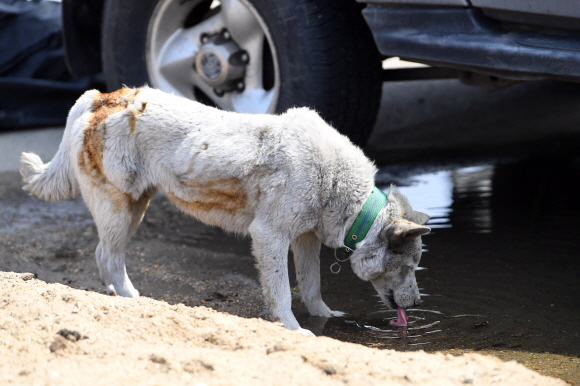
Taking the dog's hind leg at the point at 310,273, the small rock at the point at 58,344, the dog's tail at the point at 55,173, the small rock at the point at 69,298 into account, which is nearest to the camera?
A: the small rock at the point at 58,344

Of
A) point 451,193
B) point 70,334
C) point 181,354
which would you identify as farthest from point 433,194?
point 70,334

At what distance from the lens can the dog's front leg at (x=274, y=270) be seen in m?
3.28

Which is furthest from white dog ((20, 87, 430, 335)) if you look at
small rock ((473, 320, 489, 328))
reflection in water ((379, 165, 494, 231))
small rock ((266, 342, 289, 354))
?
reflection in water ((379, 165, 494, 231))

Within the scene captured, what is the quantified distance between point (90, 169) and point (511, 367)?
2465 millimetres

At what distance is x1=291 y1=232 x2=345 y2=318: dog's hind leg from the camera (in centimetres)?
358

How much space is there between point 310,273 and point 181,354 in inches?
57.0

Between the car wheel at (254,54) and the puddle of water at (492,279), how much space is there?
44.1 inches

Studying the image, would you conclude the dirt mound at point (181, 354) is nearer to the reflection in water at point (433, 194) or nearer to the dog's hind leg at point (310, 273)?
the dog's hind leg at point (310, 273)

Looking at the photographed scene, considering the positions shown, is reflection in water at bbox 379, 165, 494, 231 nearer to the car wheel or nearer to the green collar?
the car wheel

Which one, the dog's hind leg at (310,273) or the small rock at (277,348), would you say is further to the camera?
the dog's hind leg at (310,273)

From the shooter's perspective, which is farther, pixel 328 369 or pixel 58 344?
pixel 58 344

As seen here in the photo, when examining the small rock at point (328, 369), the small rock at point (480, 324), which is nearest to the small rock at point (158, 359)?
the small rock at point (328, 369)

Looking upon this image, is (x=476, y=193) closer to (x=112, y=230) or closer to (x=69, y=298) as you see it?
(x=112, y=230)

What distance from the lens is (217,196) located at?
3.43 meters
